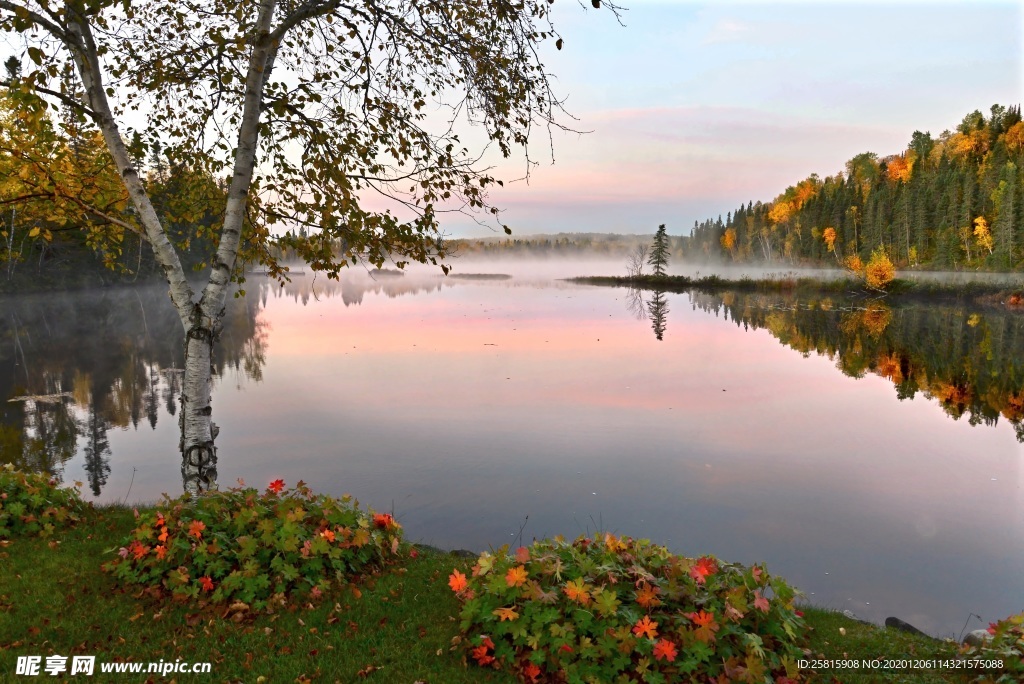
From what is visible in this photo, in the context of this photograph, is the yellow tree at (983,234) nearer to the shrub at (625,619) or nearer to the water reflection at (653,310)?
the water reflection at (653,310)

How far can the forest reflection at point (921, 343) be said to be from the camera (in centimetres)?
2561

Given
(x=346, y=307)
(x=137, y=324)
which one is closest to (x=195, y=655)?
(x=137, y=324)

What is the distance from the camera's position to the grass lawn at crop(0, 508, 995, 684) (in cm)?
573

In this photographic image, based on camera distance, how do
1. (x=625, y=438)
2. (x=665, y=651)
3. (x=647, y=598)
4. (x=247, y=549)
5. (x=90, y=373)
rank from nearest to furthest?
1. (x=665, y=651)
2. (x=647, y=598)
3. (x=247, y=549)
4. (x=625, y=438)
5. (x=90, y=373)

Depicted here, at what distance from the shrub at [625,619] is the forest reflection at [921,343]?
65.3 feet

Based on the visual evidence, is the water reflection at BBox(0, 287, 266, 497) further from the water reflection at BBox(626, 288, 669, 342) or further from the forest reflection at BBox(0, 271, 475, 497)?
the water reflection at BBox(626, 288, 669, 342)

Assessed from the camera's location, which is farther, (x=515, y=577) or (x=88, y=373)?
(x=88, y=373)

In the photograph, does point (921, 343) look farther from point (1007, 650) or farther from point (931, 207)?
point (931, 207)

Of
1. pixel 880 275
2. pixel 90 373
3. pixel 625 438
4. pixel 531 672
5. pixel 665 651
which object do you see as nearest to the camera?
pixel 665 651

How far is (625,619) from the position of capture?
5.61 meters

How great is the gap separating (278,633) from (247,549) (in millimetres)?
1130

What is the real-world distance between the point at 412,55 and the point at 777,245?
158 meters

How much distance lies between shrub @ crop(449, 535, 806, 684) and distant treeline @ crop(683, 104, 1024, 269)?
3719 inches

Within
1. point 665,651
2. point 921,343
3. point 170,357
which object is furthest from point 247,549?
point 921,343
